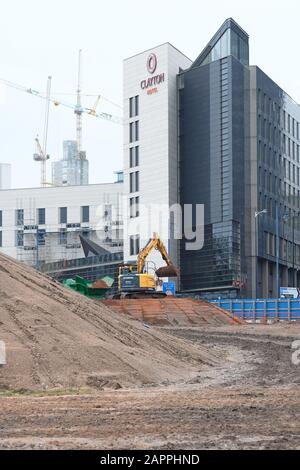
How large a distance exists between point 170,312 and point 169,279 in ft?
94.7

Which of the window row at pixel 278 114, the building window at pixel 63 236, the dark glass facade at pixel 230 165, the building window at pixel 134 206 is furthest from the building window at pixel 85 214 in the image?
the window row at pixel 278 114

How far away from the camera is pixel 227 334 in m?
38.8

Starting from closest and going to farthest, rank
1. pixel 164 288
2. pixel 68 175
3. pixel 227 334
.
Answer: pixel 227 334 < pixel 164 288 < pixel 68 175

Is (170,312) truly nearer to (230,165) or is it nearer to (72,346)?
(72,346)

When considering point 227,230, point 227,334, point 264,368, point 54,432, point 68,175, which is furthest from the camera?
point 68,175

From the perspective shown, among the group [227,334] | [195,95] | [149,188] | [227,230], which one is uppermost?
[195,95]

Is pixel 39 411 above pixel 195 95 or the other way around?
the other way around

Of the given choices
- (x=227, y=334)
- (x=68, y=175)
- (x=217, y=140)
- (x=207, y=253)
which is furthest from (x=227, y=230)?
(x=68, y=175)

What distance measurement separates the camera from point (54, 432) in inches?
387

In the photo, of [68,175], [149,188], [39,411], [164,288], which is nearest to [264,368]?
[39,411]

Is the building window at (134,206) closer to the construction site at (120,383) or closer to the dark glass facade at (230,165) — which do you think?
the dark glass facade at (230,165)

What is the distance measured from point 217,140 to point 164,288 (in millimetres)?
22225

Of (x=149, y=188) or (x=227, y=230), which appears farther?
(x=149, y=188)
